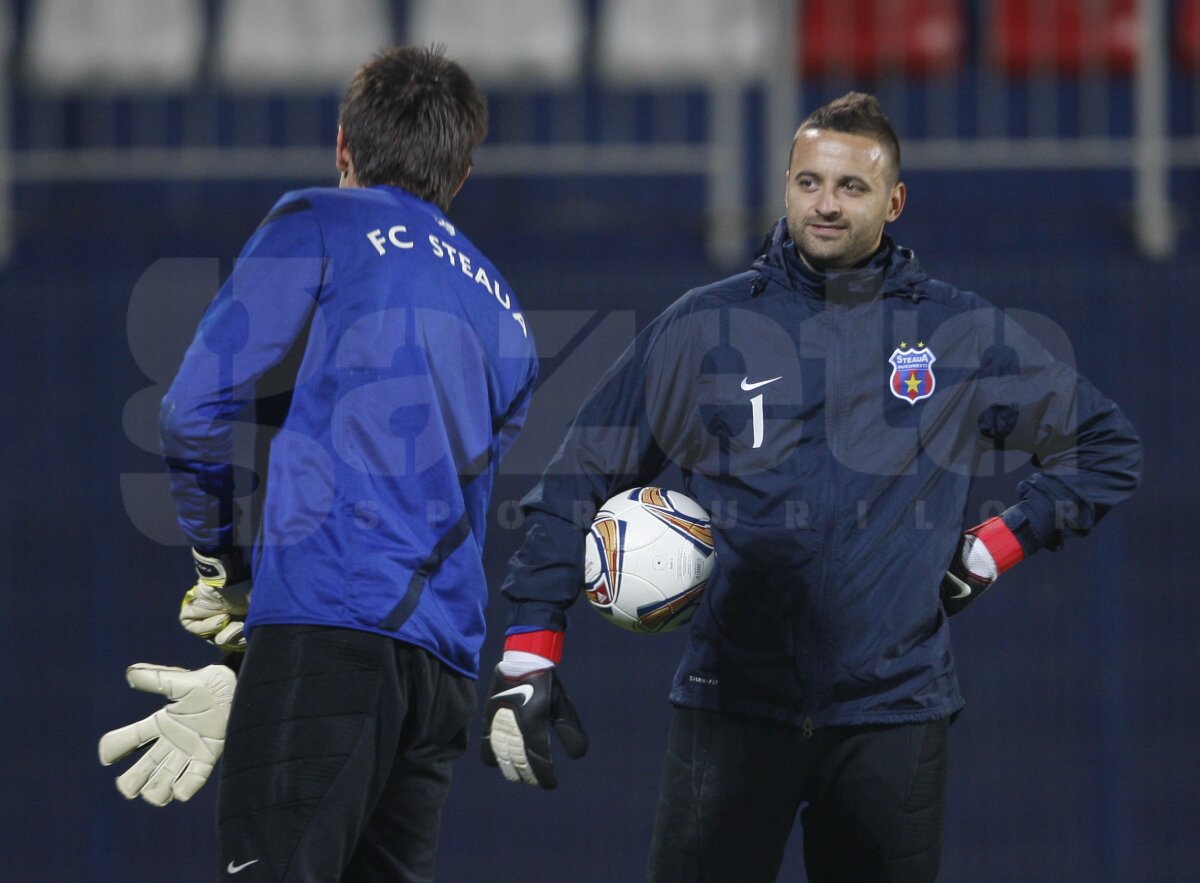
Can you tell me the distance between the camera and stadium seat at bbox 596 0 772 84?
6883 millimetres

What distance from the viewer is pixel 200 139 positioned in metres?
6.99

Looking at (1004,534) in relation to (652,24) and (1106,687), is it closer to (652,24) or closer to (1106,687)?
(1106,687)

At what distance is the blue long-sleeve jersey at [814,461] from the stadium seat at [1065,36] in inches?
157

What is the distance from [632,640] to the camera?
6090mm

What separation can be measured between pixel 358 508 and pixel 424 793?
2.00 ft

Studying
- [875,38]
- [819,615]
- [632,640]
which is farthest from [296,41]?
[819,615]

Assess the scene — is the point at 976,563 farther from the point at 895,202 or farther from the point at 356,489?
the point at 356,489

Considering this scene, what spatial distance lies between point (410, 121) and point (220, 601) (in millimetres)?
1034

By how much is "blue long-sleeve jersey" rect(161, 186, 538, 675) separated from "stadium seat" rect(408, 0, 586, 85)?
166 inches

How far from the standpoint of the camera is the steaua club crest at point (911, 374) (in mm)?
3379

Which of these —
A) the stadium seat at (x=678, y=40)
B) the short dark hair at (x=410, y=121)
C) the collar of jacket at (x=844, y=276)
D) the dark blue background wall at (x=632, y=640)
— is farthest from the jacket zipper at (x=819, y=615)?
the stadium seat at (x=678, y=40)

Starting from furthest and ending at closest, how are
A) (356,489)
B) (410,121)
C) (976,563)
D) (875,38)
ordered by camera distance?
(875,38) → (976,563) → (410,121) → (356,489)

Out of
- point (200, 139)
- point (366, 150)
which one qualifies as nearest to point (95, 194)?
point (200, 139)

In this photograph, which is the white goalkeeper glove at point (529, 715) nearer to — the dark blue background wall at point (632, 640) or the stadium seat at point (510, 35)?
the dark blue background wall at point (632, 640)
